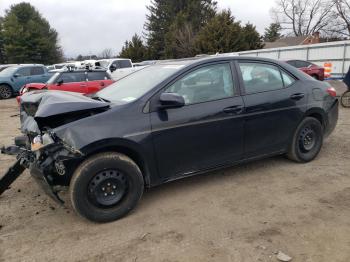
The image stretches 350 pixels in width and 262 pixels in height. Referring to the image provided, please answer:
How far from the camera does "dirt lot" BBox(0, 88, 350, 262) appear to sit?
9.84 feet

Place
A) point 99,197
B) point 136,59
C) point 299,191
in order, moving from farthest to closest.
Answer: point 136,59 < point 299,191 < point 99,197

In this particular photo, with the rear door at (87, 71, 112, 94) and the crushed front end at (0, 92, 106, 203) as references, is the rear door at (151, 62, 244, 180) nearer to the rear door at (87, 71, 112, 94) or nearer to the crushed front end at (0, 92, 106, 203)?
the crushed front end at (0, 92, 106, 203)

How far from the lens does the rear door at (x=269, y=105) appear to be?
171 inches

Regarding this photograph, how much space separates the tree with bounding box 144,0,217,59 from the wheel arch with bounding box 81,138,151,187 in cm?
3881

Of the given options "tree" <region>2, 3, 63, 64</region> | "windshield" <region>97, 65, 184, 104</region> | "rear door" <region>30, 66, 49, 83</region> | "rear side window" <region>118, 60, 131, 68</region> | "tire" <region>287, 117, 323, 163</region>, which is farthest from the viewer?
"tree" <region>2, 3, 63, 64</region>

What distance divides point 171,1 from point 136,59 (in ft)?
35.2

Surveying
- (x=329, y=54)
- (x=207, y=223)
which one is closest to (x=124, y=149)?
(x=207, y=223)

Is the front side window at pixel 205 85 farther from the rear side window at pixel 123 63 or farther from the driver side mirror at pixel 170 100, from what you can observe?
the rear side window at pixel 123 63

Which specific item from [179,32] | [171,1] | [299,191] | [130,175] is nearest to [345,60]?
[299,191]

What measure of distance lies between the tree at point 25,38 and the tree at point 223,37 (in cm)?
2788

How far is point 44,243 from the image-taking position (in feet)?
10.6

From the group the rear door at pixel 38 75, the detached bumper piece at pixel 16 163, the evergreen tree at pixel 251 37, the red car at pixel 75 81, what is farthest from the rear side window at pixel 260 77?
the evergreen tree at pixel 251 37

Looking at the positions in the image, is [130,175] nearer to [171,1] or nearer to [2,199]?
[2,199]

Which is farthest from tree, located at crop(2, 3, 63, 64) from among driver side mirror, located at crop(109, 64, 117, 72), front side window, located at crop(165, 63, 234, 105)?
front side window, located at crop(165, 63, 234, 105)
